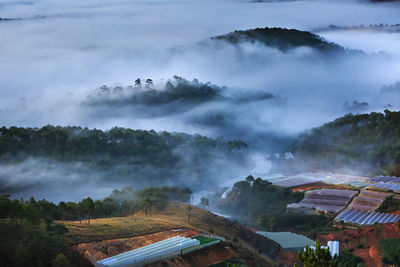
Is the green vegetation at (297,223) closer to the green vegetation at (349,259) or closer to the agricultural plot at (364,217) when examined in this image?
the agricultural plot at (364,217)

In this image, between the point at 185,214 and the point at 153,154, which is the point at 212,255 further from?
the point at 153,154

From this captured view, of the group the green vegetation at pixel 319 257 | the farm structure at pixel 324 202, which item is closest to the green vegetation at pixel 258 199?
the farm structure at pixel 324 202

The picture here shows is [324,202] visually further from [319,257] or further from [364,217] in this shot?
[319,257]

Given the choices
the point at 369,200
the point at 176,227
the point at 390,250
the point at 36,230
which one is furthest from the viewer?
the point at 369,200

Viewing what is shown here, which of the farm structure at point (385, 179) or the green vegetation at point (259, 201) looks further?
the farm structure at point (385, 179)

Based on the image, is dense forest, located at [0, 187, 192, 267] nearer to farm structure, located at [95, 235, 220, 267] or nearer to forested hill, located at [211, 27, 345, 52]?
farm structure, located at [95, 235, 220, 267]

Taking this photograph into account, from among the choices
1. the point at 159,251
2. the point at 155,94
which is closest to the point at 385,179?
the point at 159,251

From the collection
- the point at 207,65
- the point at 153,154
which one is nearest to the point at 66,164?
the point at 153,154

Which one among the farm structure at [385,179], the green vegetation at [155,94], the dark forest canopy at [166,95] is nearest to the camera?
the farm structure at [385,179]
